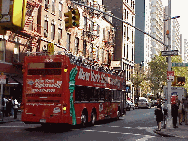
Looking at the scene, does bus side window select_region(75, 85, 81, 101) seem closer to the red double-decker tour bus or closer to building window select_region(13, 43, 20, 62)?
the red double-decker tour bus

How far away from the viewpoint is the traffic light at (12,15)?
804cm

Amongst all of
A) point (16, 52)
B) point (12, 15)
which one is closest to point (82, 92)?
point (12, 15)

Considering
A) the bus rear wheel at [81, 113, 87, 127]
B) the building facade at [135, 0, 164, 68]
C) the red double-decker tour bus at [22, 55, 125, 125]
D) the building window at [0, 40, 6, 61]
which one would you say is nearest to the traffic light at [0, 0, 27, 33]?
the red double-decker tour bus at [22, 55, 125, 125]

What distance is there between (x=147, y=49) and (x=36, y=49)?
276 feet

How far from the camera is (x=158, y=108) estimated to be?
18.6 m

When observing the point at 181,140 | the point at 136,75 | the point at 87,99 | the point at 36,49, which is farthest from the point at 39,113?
the point at 136,75

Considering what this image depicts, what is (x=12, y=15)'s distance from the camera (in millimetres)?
8008

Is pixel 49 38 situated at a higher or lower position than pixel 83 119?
higher

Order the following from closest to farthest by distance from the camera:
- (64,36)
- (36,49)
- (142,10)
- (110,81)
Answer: (110,81) → (36,49) → (64,36) → (142,10)

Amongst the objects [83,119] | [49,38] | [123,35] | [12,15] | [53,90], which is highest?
[123,35]

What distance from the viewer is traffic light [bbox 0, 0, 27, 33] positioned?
8039 millimetres

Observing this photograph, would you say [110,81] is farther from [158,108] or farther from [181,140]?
[181,140]

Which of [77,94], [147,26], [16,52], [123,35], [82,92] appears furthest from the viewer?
[147,26]

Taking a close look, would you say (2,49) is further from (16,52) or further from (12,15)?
(12,15)
